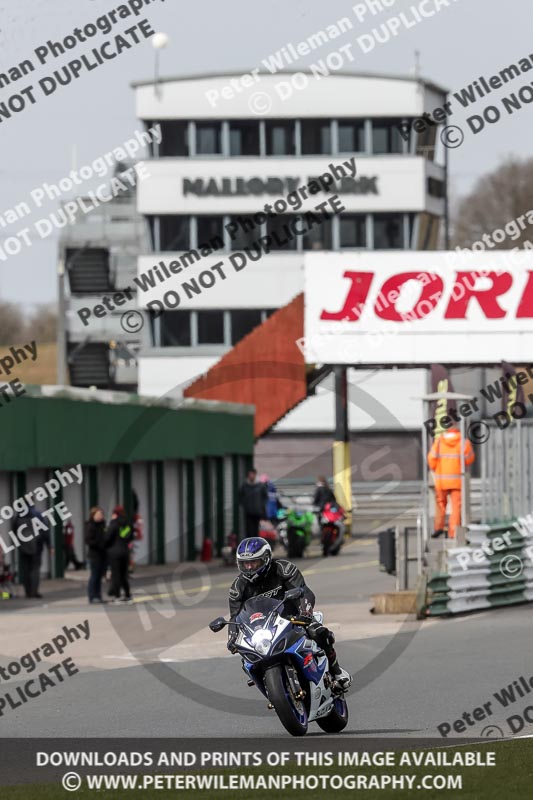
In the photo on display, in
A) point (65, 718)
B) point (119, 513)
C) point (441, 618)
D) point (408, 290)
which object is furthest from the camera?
point (408, 290)

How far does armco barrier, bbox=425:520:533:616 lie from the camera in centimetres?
2180

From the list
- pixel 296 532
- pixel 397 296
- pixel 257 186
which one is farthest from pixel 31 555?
pixel 257 186

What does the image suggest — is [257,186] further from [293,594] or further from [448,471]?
[293,594]

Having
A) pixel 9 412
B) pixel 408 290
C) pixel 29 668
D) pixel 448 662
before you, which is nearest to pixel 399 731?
pixel 448 662

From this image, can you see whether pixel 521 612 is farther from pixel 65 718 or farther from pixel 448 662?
pixel 65 718

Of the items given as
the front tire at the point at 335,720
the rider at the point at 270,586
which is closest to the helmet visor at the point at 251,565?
the rider at the point at 270,586

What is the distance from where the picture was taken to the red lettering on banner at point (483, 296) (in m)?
41.1

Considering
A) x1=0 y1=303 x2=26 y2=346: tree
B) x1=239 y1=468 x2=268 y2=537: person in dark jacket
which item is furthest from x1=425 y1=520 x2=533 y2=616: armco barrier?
x1=0 y1=303 x2=26 y2=346: tree

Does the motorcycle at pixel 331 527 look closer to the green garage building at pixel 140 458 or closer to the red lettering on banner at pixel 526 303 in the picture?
the green garage building at pixel 140 458

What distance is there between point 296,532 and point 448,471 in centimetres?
1218

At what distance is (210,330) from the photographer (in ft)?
233

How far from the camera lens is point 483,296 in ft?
135

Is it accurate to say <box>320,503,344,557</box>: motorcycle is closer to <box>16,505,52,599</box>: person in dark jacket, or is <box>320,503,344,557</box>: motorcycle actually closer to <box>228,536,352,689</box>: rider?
<box>16,505,52,599</box>: person in dark jacket

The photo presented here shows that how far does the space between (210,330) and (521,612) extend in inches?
1943
